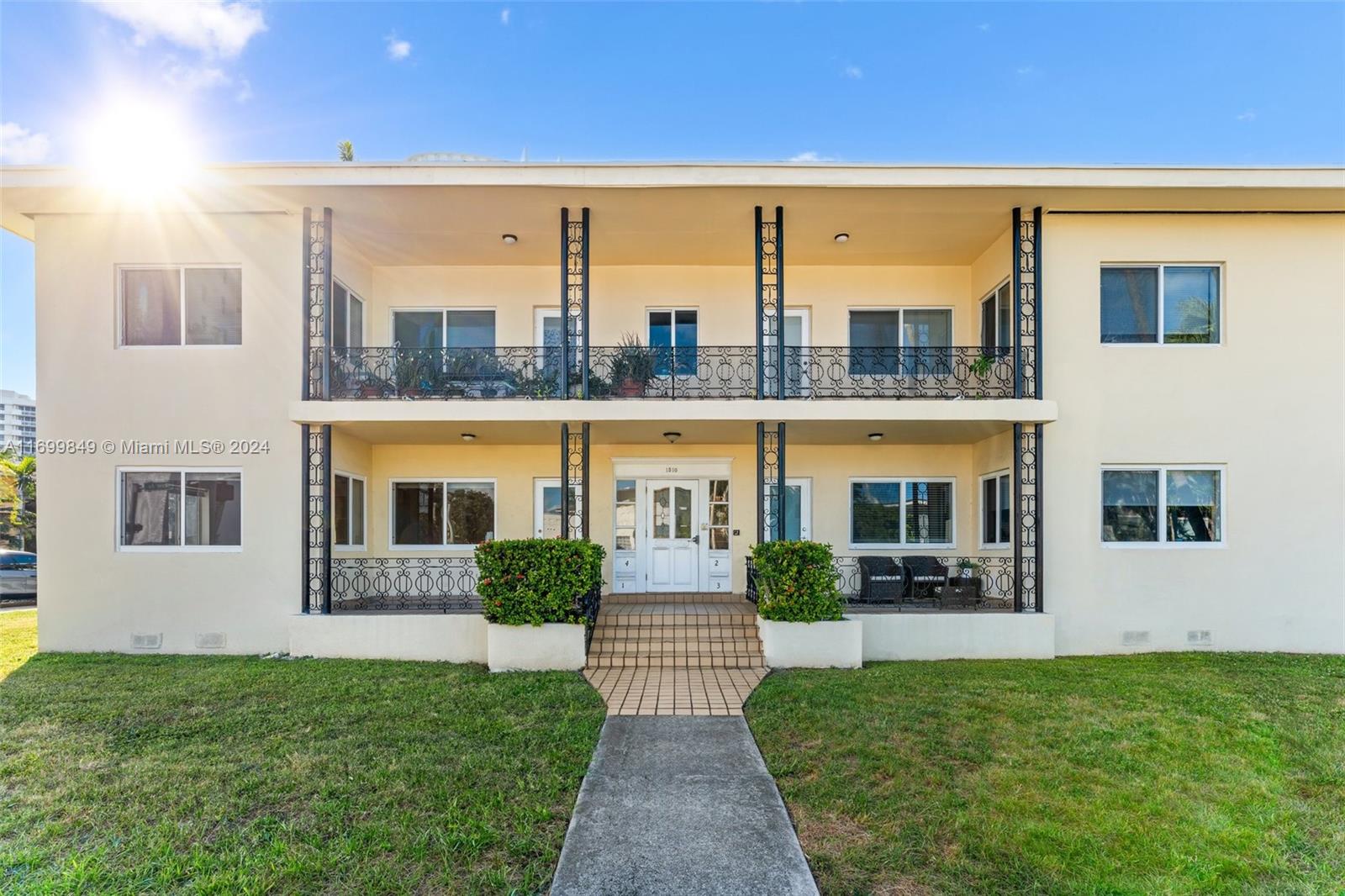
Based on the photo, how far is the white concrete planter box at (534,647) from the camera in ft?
29.5

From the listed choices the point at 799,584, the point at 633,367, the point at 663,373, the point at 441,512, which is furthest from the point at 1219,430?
the point at 441,512

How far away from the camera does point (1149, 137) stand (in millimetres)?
12500

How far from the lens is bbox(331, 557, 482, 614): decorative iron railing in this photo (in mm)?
11070

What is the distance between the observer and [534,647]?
8.99 metres

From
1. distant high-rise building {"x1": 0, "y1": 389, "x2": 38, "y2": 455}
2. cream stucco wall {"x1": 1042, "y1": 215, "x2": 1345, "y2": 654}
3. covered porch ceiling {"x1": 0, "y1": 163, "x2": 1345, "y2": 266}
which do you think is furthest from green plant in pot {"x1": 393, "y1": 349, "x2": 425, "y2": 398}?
distant high-rise building {"x1": 0, "y1": 389, "x2": 38, "y2": 455}

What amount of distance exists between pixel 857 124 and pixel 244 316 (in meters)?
13.1

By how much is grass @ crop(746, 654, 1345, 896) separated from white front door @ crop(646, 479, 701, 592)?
4331mm

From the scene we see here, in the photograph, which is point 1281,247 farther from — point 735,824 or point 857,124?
point 735,824

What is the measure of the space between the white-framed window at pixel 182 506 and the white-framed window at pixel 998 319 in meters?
10.9

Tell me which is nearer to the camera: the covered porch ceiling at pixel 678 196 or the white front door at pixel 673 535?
the covered porch ceiling at pixel 678 196

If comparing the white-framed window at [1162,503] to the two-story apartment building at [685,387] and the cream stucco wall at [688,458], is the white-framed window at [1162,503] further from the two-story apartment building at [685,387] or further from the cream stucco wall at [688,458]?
the cream stucco wall at [688,458]

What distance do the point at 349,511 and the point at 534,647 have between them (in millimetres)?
4623

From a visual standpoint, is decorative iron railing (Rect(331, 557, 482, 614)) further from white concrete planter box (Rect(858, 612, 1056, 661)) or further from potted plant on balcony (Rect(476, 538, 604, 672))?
white concrete planter box (Rect(858, 612, 1056, 661))

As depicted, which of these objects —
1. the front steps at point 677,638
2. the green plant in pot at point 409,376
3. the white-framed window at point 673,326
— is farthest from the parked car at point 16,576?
the white-framed window at point 673,326
